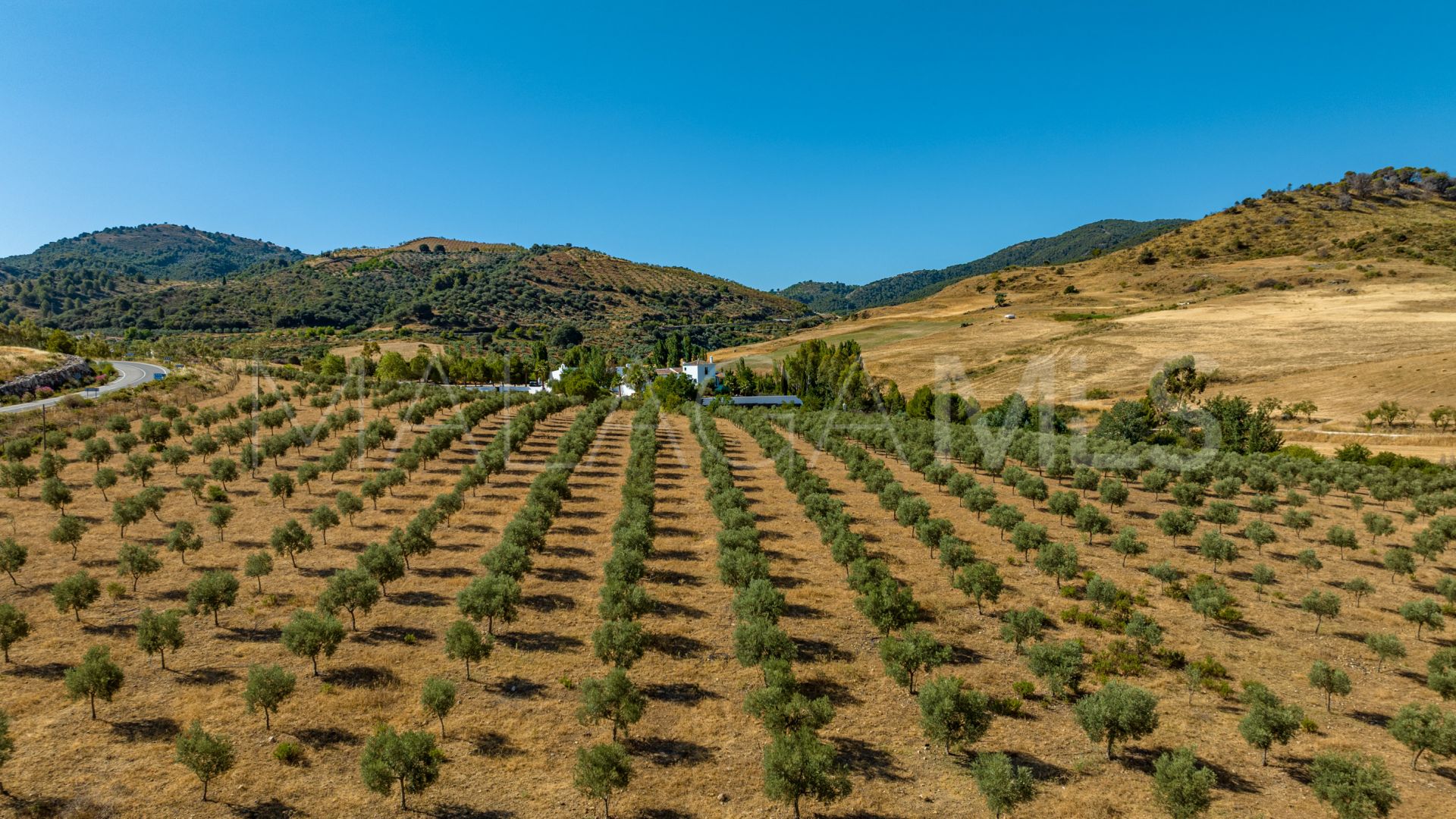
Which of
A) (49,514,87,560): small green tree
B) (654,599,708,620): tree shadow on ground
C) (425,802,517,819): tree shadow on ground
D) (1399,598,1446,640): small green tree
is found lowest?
(1399,598,1446,640): small green tree

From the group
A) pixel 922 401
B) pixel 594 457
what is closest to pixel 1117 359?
pixel 922 401

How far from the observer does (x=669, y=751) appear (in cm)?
2225

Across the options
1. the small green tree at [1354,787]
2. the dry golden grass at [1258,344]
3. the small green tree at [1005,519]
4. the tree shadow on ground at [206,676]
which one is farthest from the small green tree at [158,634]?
the dry golden grass at [1258,344]

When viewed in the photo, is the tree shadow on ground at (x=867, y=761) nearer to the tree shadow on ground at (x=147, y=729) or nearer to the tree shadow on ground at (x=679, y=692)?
the tree shadow on ground at (x=679, y=692)

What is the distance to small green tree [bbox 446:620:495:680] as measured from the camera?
2578 cm

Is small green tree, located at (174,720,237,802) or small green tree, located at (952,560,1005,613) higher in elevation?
→ small green tree, located at (174,720,237,802)

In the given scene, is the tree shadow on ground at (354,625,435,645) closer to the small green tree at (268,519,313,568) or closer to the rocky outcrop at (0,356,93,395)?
the small green tree at (268,519,313,568)

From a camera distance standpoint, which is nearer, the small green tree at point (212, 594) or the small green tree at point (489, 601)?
the small green tree at point (212, 594)

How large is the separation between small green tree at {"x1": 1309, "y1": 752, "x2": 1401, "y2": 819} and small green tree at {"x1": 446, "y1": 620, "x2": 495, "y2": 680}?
99.5ft

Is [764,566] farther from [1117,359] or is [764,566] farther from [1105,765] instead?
[1117,359]

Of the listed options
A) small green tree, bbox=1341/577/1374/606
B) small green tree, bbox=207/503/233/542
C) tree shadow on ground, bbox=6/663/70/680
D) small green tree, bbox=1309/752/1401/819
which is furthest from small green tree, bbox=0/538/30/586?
small green tree, bbox=1341/577/1374/606

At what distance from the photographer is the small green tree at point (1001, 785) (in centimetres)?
1842

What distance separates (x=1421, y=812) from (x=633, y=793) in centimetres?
2580

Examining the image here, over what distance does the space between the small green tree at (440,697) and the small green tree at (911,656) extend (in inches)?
691
